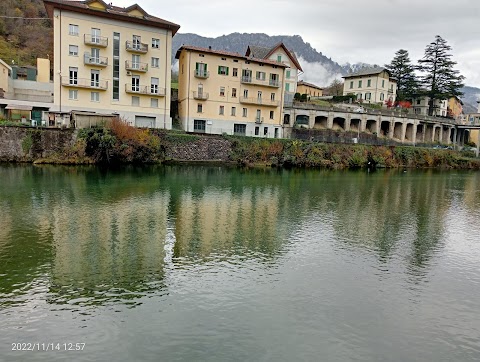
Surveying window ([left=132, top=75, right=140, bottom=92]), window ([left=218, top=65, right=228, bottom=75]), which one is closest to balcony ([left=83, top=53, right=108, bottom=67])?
window ([left=132, top=75, right=140, bottom=92])

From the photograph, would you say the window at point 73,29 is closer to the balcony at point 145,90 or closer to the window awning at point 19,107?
the balcony at point 145,90

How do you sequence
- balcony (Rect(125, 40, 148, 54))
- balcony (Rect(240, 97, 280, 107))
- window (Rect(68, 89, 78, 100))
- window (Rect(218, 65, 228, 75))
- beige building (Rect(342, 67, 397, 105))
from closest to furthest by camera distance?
window (Rect(68, 89, 78, 100)) → balcony (Rect(125, 40, 148, 54)) → window (Rect(218, 65, 228, 75)) → balcony (Rect(240, 97, 280, 107)) → beige building (Rect(342, 67, 397, 105))

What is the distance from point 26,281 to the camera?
14.2 metres

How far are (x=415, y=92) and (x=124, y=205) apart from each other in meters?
87.7

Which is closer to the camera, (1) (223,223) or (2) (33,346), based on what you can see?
(2) (33,346)

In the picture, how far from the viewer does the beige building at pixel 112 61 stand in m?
51.4

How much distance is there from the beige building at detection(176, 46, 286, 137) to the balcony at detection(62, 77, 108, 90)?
1207 centimetres

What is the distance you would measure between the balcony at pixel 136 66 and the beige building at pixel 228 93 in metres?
6.56

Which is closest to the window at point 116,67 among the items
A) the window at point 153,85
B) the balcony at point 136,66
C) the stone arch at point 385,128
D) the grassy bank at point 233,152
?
the balcony at point 136,66

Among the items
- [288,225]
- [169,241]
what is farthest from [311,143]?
[169,241]

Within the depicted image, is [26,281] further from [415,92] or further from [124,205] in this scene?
[415,92]

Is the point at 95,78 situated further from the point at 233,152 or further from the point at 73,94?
the point at 233,152

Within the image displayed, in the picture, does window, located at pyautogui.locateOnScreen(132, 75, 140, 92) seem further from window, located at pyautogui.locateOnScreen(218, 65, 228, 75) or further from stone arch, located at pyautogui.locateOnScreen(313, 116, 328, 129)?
stone arch, located at pyautogui.locateOnScreen(313, 116, 328, 129)

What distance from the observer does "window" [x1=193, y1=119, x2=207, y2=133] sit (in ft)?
200
